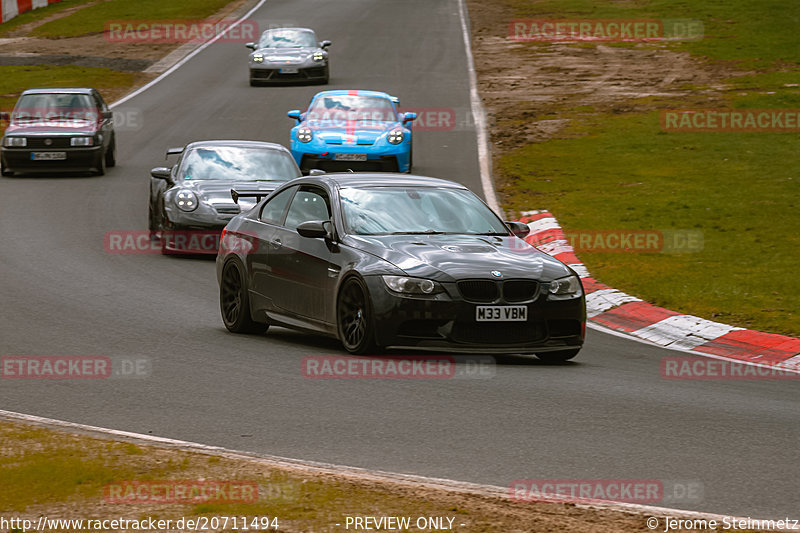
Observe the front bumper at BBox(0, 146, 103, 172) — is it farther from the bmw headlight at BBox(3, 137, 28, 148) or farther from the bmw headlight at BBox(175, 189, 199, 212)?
the bmw headlight at BBox(175, 189, 199, 212)

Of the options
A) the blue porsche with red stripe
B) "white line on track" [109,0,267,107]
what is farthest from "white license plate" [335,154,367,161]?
"white line on track" [109,0,267,107]

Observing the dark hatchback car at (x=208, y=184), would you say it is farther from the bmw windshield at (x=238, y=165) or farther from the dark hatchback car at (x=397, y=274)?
the dark hatchback car at (x=397, y=274)

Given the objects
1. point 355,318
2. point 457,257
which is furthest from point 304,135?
point 457,257

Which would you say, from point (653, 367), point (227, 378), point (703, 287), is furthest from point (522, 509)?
point (703, 287)

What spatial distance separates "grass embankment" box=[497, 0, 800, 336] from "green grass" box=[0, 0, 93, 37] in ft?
99.9

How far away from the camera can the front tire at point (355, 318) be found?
10.2 m

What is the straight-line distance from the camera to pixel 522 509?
19.0ft

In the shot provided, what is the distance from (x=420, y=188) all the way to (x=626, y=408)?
3579mm

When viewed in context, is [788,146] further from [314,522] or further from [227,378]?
[314,522]

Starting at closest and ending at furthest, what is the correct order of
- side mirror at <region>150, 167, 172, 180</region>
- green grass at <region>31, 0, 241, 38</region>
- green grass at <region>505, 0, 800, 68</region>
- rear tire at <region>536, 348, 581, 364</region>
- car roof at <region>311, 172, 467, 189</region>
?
rear tire at <region>536, 348, 581, 364</region>
car roof at <region>311, 172, 467, 189</region>
side mirror at <region>150, 167, 172, 180</region>
green grass at <region>505, 0, 800, 68</region>
green grass at <region>31, 0, 241, 38</region>

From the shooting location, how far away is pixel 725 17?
4928 cm

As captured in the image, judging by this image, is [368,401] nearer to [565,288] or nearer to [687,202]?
[565,288]

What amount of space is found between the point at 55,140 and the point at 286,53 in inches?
538

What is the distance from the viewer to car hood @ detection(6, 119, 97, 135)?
2580 cm
